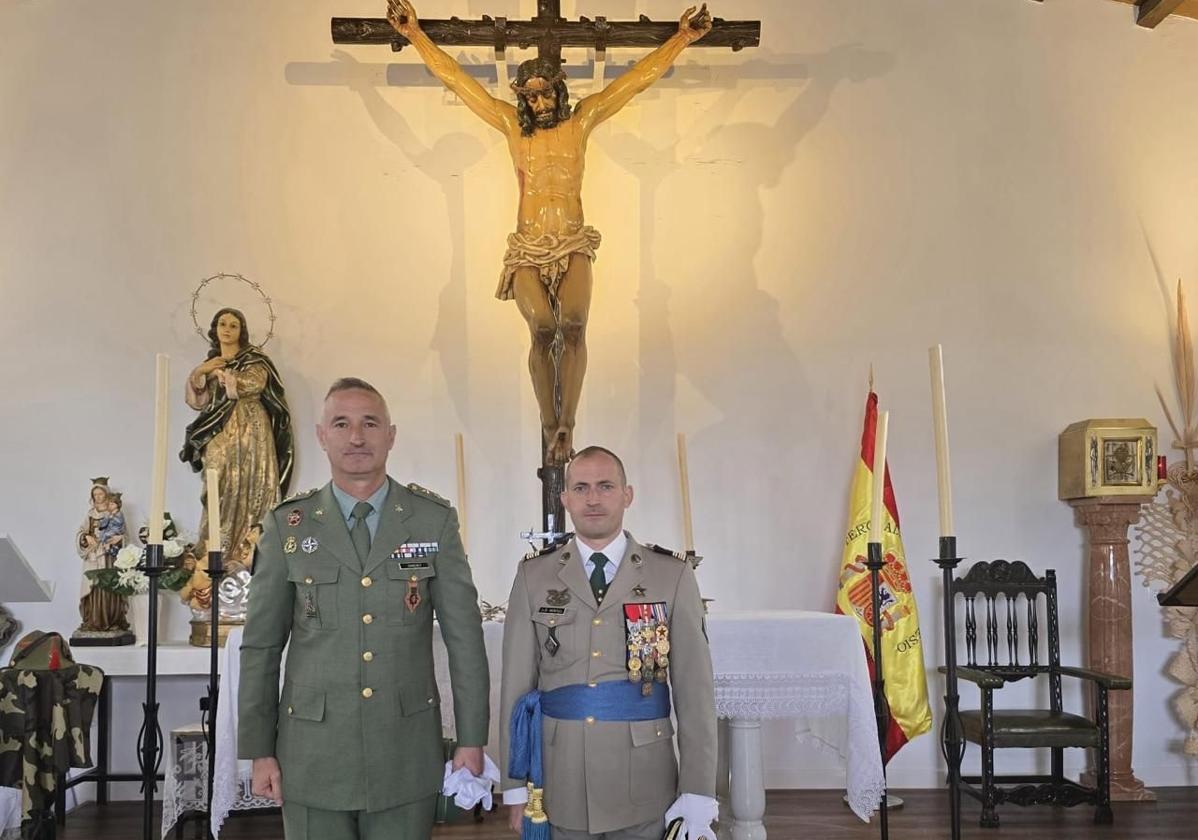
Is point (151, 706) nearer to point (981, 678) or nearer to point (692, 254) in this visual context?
point (981, 678)

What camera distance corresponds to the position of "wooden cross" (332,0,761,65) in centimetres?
511

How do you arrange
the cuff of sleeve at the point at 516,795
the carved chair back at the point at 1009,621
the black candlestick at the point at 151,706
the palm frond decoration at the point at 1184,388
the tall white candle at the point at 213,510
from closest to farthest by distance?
the cuff of sleeve at the point at 516,795, the black candlestick at the point at 151,706, the tall white candle at the point at 213,510, the carved chair back at the point at 1009,621, the palm frond decoration at the point at 1184,388

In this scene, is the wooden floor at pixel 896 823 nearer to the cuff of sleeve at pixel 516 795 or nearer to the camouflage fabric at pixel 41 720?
the camouflage fabric at pixel 41 720

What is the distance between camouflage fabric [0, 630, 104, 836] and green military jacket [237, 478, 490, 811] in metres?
1.47

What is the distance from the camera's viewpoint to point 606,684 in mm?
2531

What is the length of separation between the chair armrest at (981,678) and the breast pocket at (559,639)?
256cm

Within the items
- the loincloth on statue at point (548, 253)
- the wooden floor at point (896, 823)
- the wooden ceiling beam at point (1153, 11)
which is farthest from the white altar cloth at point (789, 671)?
the wooden ceiling beam at point (1153, 11)

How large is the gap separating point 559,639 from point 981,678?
2806 millimetres

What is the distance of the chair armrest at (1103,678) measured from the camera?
480 cm

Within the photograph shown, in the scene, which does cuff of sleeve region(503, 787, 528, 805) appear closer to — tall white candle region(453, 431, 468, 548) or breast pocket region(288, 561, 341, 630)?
breast pocket region(288, 561, 341, 630)

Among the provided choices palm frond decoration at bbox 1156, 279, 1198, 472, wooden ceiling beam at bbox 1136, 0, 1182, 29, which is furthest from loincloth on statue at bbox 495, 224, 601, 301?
wooden ceiling beam at bbox 1136, 0, 1182, 29

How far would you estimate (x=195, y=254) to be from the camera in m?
5.62

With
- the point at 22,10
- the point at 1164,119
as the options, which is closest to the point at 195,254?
the point at 22,10

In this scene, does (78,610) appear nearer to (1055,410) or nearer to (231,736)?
(231,736)
